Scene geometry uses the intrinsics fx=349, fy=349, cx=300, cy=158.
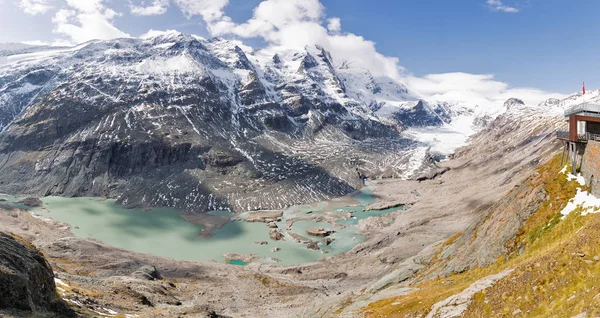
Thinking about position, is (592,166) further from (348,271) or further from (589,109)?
(348,271)

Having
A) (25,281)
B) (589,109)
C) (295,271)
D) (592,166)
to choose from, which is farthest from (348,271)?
(25,281)

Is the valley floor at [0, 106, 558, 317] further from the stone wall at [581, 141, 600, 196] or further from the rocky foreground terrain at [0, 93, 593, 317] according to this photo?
the stone wall at [581, 141, 600, 196]

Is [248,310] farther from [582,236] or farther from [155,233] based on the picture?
[155,233]

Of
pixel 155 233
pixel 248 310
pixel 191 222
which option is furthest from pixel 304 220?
pixel 248 310

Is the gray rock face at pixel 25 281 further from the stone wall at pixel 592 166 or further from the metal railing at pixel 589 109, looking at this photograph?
the metal railing at pixel 589 109

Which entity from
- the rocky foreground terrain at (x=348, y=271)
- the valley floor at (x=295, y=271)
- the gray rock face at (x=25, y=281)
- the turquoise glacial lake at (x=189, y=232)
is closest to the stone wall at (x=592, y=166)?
the rocky foreground terrain at (x=348, y=271)

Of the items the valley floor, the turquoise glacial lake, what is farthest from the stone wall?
the turquoise glacial lake
